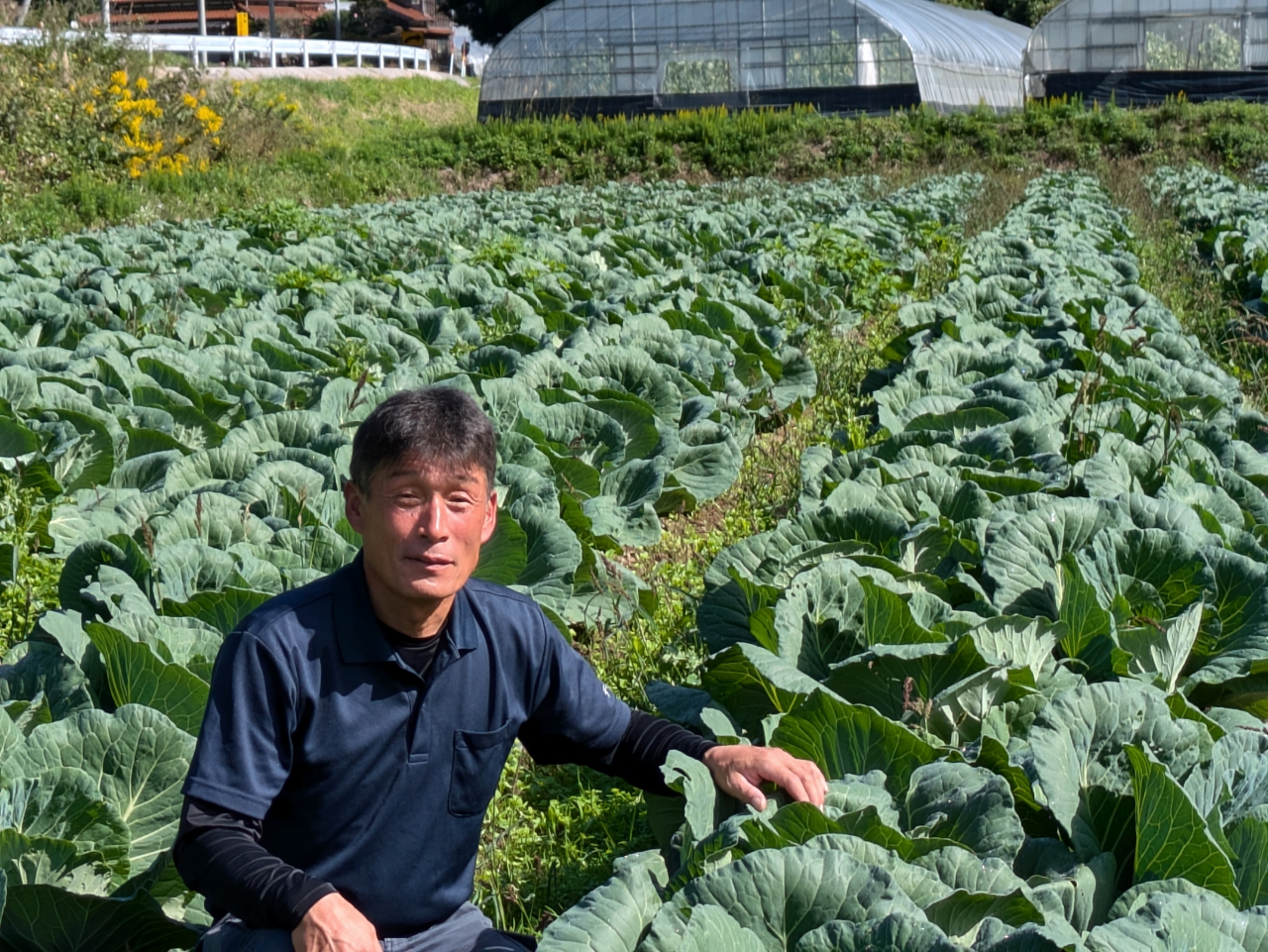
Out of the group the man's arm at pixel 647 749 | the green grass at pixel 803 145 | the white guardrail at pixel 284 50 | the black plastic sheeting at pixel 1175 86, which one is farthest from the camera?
the white guardrail at pixel 284 50

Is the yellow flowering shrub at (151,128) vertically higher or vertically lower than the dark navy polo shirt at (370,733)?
higher

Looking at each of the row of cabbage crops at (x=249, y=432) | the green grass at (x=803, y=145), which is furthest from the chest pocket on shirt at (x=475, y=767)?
the green grass at (x=803, y=145)

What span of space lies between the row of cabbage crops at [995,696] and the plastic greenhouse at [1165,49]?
3089 cm

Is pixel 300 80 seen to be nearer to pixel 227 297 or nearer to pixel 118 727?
pixel 227 297

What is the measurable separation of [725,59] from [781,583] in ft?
99.5

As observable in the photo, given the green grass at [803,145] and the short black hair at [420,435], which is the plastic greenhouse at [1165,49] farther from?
the short black hair at [420,435]

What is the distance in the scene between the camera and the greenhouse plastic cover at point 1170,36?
106ft

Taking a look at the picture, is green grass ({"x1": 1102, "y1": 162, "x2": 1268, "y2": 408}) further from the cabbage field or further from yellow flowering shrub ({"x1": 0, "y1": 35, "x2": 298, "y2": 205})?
yellow flowering shrub ({"x1": 0, "y1": 35, "x2": 298, "y2": 205})

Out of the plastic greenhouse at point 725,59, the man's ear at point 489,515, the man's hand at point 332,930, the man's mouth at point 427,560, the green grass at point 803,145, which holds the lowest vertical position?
the man's hand at point 332,930

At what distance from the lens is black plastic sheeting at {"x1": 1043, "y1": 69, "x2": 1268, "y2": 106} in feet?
106

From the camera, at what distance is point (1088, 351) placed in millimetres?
5992

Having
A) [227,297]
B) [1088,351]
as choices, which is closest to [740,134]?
[227,297]

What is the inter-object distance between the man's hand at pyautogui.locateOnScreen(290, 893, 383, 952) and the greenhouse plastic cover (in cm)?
3487

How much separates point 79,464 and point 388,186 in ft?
66.1
